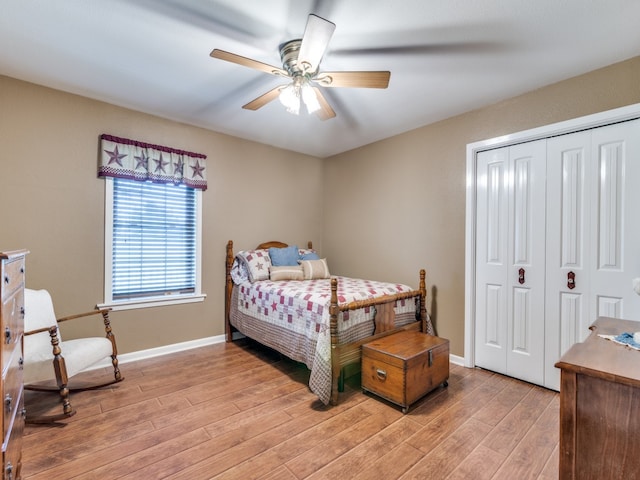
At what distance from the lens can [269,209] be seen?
4227mm

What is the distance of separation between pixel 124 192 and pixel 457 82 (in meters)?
3.32

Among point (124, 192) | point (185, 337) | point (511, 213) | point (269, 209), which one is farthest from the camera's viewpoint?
point (269, 209)

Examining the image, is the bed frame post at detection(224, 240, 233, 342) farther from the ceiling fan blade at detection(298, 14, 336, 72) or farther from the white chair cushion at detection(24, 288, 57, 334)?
the ceiling fan blade at detection(298, 14, 336, 72)

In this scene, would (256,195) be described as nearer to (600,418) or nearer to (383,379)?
(383,379)

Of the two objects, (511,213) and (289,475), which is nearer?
(289,475)

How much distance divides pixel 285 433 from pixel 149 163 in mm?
2853

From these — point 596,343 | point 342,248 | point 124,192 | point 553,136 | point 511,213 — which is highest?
point 553,136

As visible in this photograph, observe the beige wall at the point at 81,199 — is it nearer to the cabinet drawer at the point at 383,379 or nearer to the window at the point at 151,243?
the window at the point at 151,243

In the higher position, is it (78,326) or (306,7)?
(306,7)

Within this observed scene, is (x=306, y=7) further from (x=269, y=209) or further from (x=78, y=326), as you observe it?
(x=78, y=326)

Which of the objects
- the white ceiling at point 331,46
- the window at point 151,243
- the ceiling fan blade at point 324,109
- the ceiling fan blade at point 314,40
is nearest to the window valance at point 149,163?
the window at point 151,243

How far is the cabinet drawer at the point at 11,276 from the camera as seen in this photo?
3.38 ft

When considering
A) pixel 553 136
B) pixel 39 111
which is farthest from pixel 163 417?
pixel 553 136

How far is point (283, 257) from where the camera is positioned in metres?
3.85
